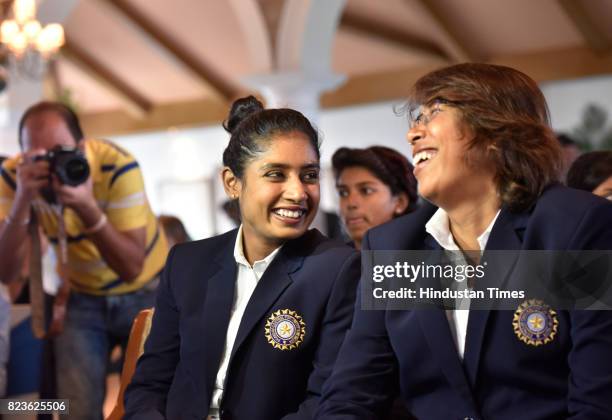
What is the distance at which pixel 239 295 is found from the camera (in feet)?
7.39

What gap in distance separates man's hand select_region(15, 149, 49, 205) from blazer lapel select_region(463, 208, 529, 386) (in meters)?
2.24

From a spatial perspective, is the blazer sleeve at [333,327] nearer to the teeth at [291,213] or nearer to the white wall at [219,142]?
the teeth at [291,213]

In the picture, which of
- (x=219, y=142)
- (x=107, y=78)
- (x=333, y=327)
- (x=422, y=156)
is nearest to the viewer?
(x=422, y=156)

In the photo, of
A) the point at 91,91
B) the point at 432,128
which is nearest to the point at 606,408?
the point at 432,128

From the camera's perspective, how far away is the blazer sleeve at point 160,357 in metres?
2.29

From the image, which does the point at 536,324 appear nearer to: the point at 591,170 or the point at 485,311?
the point at 485,311

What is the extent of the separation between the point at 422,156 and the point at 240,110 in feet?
2.28

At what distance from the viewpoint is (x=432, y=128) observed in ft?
6.11

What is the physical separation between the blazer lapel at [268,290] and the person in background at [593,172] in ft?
4.44

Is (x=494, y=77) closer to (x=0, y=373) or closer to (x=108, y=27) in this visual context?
(x=0, y=373)

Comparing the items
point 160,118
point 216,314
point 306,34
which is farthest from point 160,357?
point 160,118

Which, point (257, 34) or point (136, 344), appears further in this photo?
point (257, 34)

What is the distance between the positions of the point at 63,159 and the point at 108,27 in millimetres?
9496

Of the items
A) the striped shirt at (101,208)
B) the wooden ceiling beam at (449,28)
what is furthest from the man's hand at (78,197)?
the wooden ceiling beam at (449,28)
